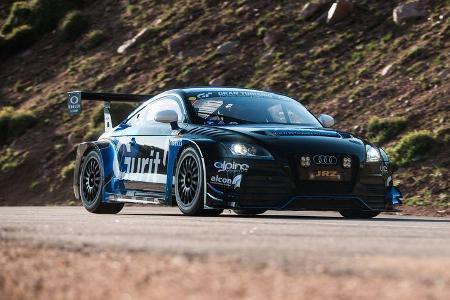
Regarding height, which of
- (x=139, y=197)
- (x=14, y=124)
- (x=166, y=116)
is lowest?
(x=14, y=124)

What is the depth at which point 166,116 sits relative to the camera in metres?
12.7

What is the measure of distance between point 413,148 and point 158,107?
7.21m

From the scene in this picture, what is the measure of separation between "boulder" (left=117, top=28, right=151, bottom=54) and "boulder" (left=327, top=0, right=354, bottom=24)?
6.74m

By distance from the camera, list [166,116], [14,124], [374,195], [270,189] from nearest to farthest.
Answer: [270,189], [374,195], [166,116], [14,124]

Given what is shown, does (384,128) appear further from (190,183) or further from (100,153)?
(190,183)

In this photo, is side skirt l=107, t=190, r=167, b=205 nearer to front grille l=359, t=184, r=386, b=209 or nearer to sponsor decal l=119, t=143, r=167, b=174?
sponsor decal l=119, t=143, r=167, b=174

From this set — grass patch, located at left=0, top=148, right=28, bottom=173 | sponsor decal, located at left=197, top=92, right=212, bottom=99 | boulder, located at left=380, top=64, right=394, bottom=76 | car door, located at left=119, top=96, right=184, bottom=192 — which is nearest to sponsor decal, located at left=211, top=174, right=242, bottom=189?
car door, located at left=119, top=96, right=184, bottom=192

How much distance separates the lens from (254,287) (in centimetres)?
480

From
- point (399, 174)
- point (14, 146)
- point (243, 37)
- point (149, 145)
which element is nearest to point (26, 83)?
point (14, 146)

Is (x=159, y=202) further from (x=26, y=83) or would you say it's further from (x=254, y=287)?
(x=26, y=83)

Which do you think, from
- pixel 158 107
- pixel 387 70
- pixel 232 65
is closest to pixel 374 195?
pixel 158 107

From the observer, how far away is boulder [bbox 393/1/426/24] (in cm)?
2820

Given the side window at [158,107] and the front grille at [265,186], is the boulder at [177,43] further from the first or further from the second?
the front grille at [265,186]

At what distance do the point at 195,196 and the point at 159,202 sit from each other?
0.79 metres
